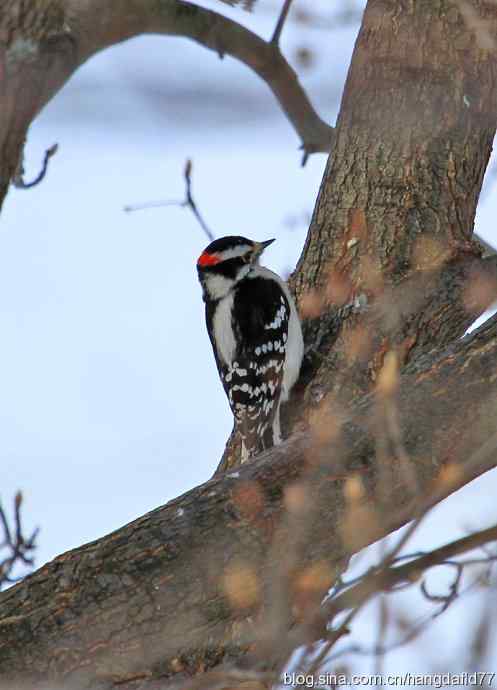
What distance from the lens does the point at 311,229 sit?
21.2 feet

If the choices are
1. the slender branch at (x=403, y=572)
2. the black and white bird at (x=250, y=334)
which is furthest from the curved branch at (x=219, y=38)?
the slender branch at (x=403, y=572)

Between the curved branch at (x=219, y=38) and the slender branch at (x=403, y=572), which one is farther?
the curved branch at (x=219, y=38)

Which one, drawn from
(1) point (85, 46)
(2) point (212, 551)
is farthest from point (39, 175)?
(2) point (212, 551)

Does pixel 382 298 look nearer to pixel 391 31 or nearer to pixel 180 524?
pixel 391 31

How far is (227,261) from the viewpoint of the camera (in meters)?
7.74

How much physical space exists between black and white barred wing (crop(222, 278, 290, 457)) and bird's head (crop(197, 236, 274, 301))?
123 millimetres

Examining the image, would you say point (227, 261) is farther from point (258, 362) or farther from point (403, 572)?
point (403, 572)

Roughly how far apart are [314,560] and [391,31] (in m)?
3.34

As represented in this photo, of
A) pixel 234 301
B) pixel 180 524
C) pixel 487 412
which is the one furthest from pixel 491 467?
pixel 234 301

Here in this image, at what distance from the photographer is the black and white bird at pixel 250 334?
6.54 metres

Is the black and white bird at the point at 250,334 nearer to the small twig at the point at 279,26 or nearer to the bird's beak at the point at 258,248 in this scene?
the bird's beak at the point at 258,248

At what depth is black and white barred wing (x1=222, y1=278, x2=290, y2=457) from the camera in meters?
6.40

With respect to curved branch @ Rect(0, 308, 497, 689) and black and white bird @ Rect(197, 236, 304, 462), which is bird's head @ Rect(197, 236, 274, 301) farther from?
curved branch @ Rect(0, 308, 497, 689)

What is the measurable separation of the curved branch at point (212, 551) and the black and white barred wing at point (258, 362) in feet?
6.12
